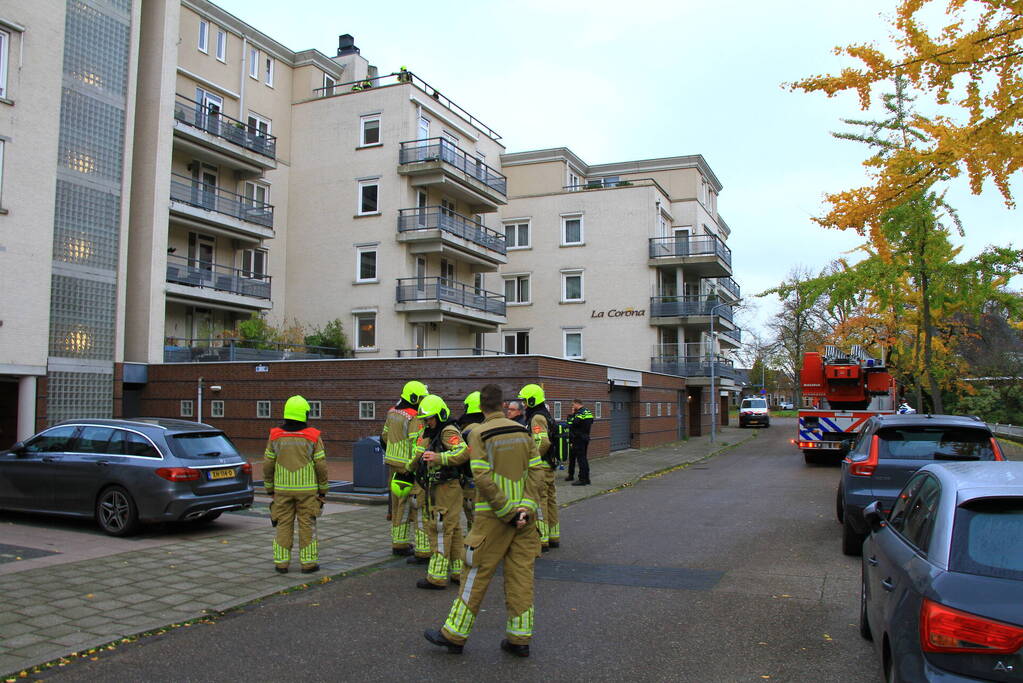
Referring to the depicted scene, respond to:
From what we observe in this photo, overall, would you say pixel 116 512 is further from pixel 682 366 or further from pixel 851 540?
pixel 682 366

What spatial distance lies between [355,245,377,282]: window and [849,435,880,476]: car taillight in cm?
2637

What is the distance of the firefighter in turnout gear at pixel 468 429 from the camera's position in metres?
6.83

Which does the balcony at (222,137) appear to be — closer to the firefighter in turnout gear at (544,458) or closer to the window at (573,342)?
the window at (573,342)

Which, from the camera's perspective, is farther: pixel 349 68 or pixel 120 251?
pixel 349 68

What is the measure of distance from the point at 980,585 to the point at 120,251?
22552 mm

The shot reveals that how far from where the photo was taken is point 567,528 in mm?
11281

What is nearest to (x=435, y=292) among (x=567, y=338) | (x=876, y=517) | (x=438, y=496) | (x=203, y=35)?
(x=567, y=338)

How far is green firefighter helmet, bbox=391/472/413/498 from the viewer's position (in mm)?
8531

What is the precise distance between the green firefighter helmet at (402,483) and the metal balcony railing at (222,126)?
922 inches

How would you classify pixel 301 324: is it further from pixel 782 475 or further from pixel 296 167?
pixel 782 475

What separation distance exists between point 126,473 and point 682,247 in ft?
113

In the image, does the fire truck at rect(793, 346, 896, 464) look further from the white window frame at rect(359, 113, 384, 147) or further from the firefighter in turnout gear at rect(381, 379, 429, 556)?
the white window frame at rect(359, 113, 384, 147)

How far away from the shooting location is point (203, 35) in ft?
100

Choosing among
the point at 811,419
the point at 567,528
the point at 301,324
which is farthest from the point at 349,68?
the point at 567,528
